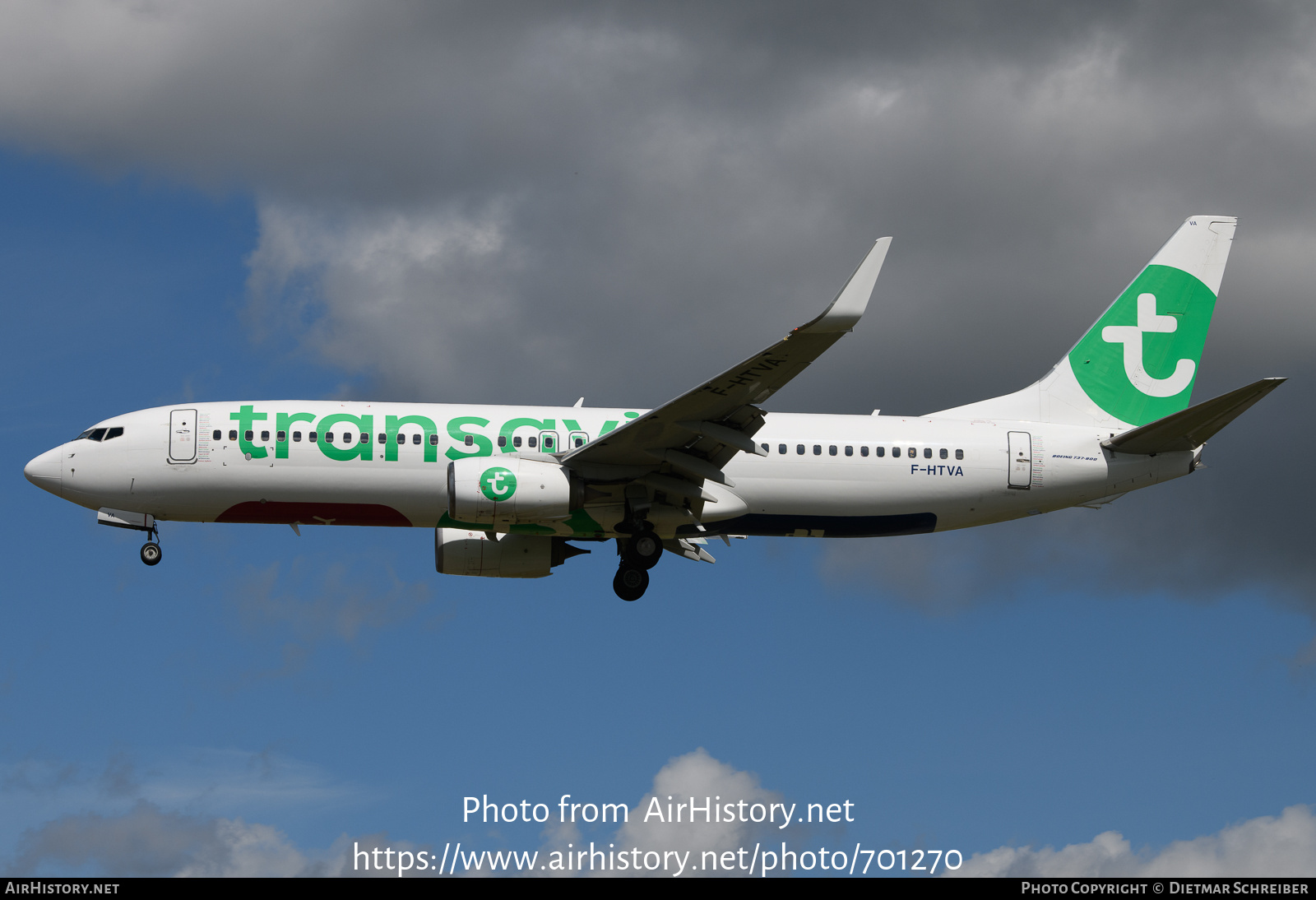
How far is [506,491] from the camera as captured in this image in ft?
97.1

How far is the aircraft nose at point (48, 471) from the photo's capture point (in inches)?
1253

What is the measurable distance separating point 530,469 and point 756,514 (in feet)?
19.3

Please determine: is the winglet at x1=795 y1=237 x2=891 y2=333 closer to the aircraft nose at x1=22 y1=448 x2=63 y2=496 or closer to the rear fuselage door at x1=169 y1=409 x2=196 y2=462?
the rear fuselage door at x1=169 y1=409 x2=196 y2=462

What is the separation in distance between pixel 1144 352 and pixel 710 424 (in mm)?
14136

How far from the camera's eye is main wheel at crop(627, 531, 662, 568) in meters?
32.0

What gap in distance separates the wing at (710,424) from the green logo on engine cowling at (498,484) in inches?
63.3

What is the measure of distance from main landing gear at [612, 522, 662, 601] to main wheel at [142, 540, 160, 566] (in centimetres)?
1089

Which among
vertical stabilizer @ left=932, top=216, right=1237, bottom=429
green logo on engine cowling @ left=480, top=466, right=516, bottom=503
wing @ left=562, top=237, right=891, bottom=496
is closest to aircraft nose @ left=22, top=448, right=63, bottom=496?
green logo on engine cowling @ left=480, top=466, right=516, bottom=503

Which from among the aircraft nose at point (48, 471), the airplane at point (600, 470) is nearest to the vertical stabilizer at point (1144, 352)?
the airplane at point (600, 470)
